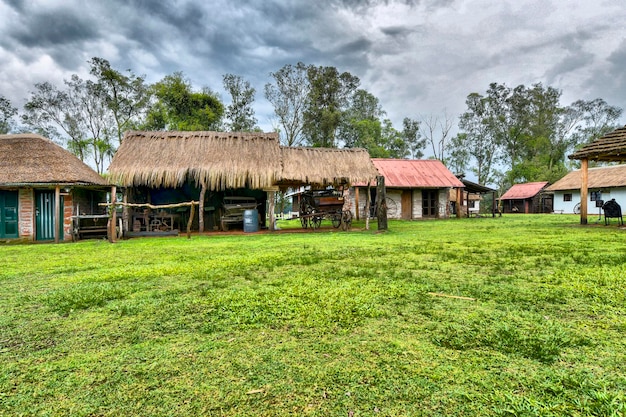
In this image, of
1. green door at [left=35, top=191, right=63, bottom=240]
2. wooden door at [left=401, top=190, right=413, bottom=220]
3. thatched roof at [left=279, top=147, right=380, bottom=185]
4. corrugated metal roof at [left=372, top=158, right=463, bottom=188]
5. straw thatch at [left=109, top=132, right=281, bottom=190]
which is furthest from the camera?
wooden door at [left=401, top=190, right=413, bottom=220]

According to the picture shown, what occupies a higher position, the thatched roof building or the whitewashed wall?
the thatched roof building

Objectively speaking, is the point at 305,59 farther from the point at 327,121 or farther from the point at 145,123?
the point at 145,123

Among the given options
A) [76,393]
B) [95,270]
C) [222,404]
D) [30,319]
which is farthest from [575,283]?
[95,270]

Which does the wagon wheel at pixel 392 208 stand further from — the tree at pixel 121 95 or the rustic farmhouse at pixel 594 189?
the tree at pixel 121 95

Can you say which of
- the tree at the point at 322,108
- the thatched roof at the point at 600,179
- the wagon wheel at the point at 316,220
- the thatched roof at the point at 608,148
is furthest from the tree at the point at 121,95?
the thatched roof at the point at 600,179

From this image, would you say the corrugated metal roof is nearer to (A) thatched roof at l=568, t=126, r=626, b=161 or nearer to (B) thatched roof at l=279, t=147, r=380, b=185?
(B) thatched roof at l=279, t=147, r=380, b=185

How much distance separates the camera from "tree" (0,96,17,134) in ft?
88.6

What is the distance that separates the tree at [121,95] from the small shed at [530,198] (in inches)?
1536

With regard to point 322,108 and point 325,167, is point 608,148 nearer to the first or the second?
point 325,167

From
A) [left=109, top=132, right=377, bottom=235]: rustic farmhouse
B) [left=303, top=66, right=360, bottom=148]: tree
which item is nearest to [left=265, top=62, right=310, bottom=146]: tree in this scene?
[left=303, top=66, right=360, bottom=148]: tree

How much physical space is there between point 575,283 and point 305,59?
29632 mm

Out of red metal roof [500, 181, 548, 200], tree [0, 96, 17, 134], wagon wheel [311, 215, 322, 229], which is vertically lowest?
wagon wheel [311, 215, 322, 229]

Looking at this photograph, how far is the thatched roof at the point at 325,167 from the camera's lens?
42.2 feet

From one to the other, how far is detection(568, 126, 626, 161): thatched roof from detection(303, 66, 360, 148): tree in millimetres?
20940
